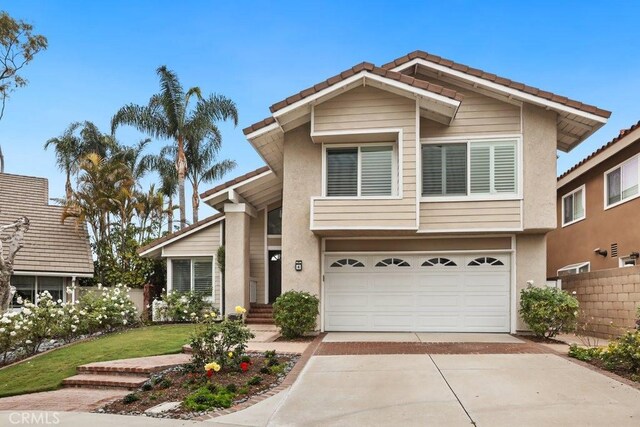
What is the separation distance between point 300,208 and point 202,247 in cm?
533

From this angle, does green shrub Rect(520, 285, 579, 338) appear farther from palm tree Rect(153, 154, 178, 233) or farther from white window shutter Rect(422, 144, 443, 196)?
palm tree Rect(153, 154, 178, 233)

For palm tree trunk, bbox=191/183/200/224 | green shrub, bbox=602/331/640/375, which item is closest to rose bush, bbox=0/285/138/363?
green shrub, bbox=602/331/640/375

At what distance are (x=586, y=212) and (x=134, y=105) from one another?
73.2ft

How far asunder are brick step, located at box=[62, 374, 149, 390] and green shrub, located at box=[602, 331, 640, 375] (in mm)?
7826

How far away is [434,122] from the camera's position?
13.1 metres

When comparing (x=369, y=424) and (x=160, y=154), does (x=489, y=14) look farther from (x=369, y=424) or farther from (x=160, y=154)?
(x=160, y=154)

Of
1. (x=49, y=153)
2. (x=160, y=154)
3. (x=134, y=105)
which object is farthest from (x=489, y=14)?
(x=49, y=153)

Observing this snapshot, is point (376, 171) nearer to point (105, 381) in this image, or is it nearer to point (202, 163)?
point (105, 381)

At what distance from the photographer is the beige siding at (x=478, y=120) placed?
12.8 meters

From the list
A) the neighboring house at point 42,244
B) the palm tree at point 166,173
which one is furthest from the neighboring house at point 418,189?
the palm tree at point 166,173

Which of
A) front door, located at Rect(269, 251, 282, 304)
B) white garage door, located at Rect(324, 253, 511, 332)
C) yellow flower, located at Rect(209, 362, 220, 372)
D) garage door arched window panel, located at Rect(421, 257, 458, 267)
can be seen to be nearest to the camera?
yellow flower, located at Rect(209, 362, 220, 372)

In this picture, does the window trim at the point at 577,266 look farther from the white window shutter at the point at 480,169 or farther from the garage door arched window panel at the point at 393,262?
the garage door arched window panel at the point at 393,262

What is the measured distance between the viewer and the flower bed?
6.62 meters

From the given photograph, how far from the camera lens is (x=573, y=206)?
17.9 m
